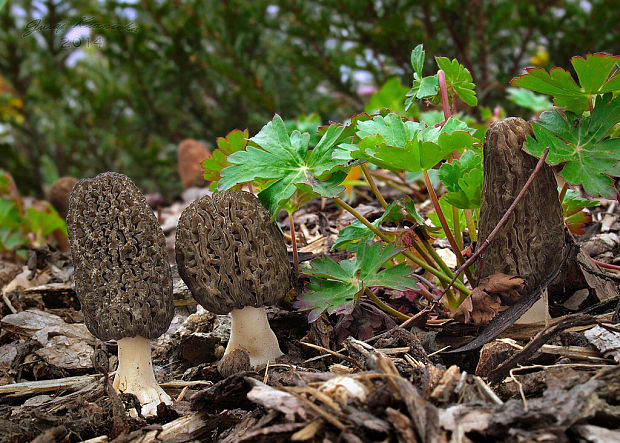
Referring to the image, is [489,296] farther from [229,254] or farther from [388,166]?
[229,254]

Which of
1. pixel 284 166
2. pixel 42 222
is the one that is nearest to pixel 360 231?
pixel 284 166

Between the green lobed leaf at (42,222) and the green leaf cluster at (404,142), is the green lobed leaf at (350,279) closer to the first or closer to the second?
the green leaf cluster at (404,142)

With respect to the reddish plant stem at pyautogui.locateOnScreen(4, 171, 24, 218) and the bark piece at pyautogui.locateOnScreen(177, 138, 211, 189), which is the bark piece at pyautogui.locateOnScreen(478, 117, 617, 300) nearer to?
the reddish plant stem at pyautogui.locateOnScreen(4, 171, 24, 218)

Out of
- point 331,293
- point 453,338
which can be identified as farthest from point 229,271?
point 453,338

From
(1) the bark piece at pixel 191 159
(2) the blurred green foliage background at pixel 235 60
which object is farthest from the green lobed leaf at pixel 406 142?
Result: (1) the bark piece at pixel 191 159

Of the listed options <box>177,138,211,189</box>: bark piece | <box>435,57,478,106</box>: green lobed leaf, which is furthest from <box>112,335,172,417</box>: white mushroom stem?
<box>177,138,211,189</box>: bark piece
